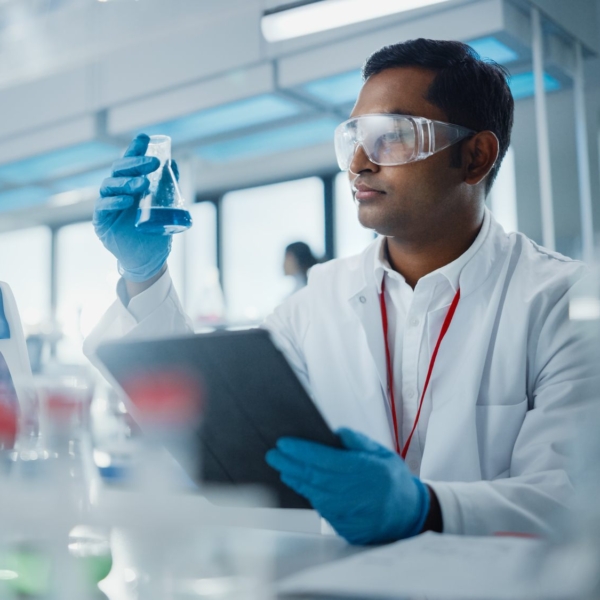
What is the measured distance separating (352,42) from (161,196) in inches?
102

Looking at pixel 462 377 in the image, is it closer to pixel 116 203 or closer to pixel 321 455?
pixel 321 455

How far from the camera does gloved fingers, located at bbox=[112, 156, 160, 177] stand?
163 centimetres

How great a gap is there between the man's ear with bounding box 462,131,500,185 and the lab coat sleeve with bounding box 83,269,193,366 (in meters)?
0.85

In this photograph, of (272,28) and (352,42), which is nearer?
(272,28)

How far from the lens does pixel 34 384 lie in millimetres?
1116

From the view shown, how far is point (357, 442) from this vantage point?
2.99 ft

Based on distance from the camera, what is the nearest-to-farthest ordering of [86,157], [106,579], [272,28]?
[106,579], [272,28], [86,157]

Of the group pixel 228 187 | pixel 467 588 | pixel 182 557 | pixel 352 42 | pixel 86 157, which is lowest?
pixel 228 187

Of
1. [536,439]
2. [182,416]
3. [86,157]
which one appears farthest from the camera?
[86,157]

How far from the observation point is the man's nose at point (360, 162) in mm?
1729

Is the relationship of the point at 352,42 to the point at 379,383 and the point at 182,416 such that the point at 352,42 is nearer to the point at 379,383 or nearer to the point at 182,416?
the point at 379,383

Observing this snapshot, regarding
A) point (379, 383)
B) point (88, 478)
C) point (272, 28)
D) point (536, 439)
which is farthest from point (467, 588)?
point (272, 28)

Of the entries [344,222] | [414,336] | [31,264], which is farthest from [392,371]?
[31,264]

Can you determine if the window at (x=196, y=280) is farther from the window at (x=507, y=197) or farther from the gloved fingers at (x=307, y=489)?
the gloved fingers at (x=307, y=489)
